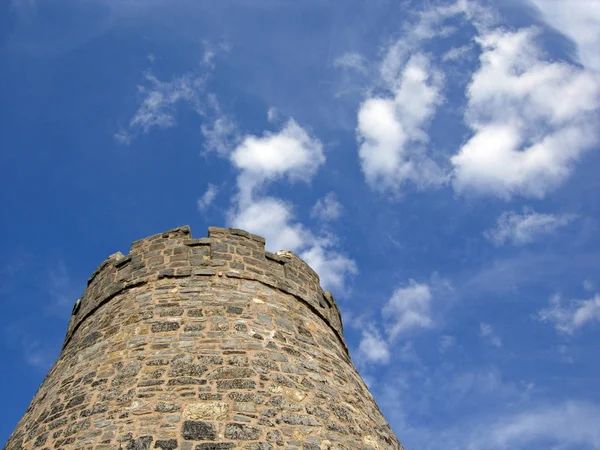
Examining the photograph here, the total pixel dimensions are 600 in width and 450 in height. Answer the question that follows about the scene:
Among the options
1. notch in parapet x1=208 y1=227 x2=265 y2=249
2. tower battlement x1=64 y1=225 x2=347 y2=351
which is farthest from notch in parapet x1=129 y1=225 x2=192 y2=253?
notch in parapet x1=208 y1=227 x2=265 y2=249

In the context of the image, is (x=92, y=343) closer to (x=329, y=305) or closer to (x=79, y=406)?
(x=79, y=406)

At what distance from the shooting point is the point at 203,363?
5410 millimetres

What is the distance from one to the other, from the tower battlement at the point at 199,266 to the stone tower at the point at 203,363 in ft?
0.06

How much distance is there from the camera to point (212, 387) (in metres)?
5.13

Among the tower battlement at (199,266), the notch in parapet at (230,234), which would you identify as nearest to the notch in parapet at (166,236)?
the tower battlement at (199,266)

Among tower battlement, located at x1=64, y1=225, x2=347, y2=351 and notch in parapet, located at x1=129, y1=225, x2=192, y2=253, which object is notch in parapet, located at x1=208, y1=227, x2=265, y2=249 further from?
notch in parapet, located at x1=129, y1=225, x2=192, y2=253

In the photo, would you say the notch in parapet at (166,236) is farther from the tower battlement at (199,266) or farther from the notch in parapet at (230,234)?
the notch in parapet at (230,234)

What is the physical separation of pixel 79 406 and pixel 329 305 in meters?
3.83

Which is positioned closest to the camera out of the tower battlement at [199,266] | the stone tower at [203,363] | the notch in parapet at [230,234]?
the stone tower at [203,363]

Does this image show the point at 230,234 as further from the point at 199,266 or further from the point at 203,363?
the point at 203,363

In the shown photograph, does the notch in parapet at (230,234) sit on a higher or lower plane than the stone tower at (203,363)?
higher

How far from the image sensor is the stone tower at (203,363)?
4.84 metres

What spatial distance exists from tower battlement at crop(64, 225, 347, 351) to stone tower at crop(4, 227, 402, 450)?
19 millimetres

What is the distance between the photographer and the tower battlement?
699 cm
